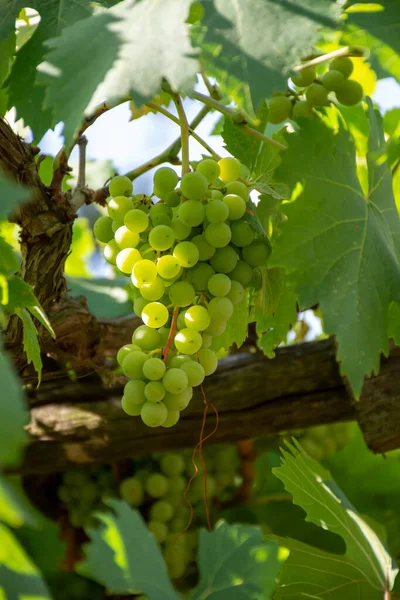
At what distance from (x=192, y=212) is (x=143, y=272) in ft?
0.26

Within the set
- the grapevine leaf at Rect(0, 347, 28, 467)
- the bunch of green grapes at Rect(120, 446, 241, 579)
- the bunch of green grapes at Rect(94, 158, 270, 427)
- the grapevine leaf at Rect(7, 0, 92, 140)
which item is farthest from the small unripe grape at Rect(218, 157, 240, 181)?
the bunch of green grapes at Rect(120, 446, 241, 579)

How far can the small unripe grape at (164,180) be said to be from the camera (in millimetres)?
799

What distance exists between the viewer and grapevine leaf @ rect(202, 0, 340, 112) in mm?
670

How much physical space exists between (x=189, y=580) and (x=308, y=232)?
0.90m

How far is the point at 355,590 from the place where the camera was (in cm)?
94

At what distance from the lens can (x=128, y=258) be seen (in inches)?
30.4

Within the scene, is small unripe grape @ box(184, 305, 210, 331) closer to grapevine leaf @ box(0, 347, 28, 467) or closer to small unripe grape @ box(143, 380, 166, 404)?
small unripe grape @ box(143, 380, 166, 404)

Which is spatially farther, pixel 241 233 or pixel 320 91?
pixel 320 91

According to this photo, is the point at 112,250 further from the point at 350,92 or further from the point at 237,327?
the point at 350,92

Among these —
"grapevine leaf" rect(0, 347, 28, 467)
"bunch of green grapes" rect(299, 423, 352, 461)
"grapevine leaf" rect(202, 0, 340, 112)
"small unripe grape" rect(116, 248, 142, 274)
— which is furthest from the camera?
"bunch of green grapes" rect(299, 423, 352, 461)

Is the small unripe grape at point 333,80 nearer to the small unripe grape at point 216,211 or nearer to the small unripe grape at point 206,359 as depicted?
the small unripe grape at point 216,211

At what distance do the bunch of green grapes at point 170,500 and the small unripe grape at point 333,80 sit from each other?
0.76 meters

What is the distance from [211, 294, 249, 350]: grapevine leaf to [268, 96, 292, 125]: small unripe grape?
229 millimetres

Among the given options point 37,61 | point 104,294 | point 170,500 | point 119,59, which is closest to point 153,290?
point 119,59
